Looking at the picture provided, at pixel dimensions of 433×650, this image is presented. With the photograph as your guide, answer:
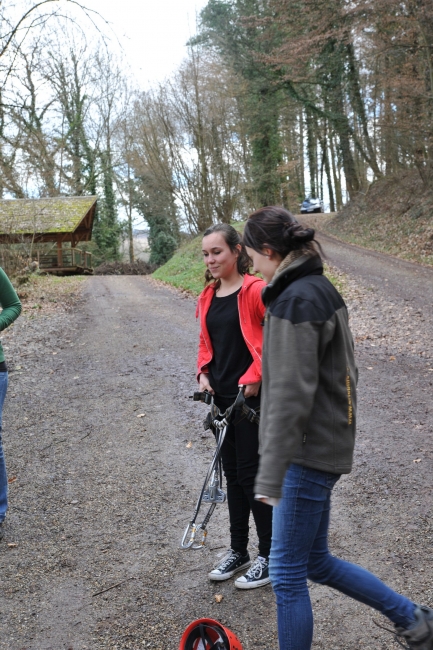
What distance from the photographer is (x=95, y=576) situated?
357cm

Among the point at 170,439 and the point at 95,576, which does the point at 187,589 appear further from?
the point at 170,439

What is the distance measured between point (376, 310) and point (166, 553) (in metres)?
9.48

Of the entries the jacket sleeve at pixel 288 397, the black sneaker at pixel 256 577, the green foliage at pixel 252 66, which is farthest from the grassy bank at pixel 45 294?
the jacket sleeve at pixel 288 397

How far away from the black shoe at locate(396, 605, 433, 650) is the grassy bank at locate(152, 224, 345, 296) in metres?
12.6

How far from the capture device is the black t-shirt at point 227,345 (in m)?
3.17

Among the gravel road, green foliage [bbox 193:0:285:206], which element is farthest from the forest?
the gravel road

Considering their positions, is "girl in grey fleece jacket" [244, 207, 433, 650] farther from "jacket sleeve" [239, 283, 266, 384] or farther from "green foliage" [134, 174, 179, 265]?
"green foliage" [134, 174, 179, 265]

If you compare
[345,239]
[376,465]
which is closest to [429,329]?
[376,465]

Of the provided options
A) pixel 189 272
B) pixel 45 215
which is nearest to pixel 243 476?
pixel 189 272

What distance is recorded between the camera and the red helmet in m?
2.53

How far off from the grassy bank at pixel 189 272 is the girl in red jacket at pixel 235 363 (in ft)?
38.5

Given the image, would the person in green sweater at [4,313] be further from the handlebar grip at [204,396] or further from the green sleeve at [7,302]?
the handlebar grip at [204,396]

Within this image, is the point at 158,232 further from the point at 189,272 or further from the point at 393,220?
the point at 393,220

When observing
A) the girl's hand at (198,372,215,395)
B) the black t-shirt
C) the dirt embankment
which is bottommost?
the girl's hand at (198,372,215,395)
